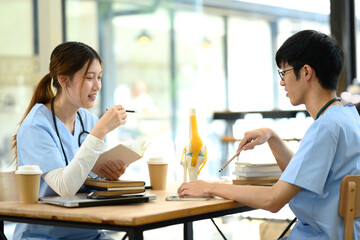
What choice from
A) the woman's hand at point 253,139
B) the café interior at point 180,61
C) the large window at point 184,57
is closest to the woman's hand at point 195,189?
the woman's hand at point 253,139

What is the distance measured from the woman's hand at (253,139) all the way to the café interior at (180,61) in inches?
102

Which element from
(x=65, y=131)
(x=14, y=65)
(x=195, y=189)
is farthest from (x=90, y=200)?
(x=14, y=65)

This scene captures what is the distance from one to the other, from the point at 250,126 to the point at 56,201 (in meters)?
4.55

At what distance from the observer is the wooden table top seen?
1432 mm

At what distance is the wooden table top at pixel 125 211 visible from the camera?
143cm

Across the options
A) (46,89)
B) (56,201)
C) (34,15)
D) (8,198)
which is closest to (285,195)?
(56,201)

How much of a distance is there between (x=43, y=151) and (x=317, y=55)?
96 centimetres

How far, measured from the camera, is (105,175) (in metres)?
2.07

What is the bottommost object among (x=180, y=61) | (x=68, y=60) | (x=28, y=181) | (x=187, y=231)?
(x=187, y=231)

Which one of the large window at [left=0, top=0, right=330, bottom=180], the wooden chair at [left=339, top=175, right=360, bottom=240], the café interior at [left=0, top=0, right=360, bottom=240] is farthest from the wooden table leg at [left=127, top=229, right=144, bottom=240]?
the large window at [left=0, top=0, right=330, bottom=180]

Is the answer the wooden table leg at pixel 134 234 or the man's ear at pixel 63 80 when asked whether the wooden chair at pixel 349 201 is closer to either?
the wooden table leg at pixel 134 234

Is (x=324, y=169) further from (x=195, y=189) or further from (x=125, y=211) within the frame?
(x=125, y=211)

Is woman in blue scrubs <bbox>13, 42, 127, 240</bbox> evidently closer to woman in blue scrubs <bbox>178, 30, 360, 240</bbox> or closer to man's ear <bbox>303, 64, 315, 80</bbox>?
woman in blue scrubs <bbox>178, 30, 360, 240</bbox>

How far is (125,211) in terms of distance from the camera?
152 cm
